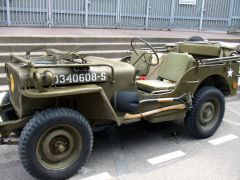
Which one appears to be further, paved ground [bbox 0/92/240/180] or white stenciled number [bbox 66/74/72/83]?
paved ground [bbox 0/92/240/180]

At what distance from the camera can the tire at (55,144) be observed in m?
3.36

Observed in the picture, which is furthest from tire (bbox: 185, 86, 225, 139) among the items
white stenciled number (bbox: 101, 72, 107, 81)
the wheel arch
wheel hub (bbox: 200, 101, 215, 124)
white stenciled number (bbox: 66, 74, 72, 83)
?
white stenciled number (bbox: 66, 74, 72, 83)

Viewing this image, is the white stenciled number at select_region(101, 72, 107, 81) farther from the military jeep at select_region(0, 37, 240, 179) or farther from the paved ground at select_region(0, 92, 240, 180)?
the paved ground at select_region(0, 92, 240, 180)

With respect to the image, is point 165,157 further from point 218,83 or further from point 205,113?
point 218,83

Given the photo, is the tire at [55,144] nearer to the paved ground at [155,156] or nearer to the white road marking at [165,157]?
the paved ground at [155,156]

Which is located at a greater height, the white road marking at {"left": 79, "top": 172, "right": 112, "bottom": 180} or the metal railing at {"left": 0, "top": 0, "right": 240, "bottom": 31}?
the metal railing at {"left": 0, "top": 0, "right": 240, "bottom": 31}

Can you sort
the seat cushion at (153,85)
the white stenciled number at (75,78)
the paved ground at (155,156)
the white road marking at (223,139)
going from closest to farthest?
the white stenciled number at (75,78) < the paved ground at (155,156) < the seat cushion at (153,85) < the white road marking at (223,139)

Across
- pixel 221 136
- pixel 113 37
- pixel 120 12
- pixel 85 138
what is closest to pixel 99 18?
pixel 120 12

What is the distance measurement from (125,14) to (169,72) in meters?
7.85

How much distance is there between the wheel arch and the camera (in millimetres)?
5054

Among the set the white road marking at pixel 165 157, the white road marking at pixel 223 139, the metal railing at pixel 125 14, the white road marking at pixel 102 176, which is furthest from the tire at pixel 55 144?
the metal railing at pixel 125 14

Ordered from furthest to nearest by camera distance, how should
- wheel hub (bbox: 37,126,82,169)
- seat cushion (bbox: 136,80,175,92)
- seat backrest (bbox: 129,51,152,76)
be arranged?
1. seat backrest (bbox: 129,51,152,76)
2. seat cushion (bbox: 136,80,175,92)
3. wheel hub (bbox: 37,126,82,169)

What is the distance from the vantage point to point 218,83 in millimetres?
5254

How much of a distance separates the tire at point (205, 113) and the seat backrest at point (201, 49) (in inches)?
26.8
